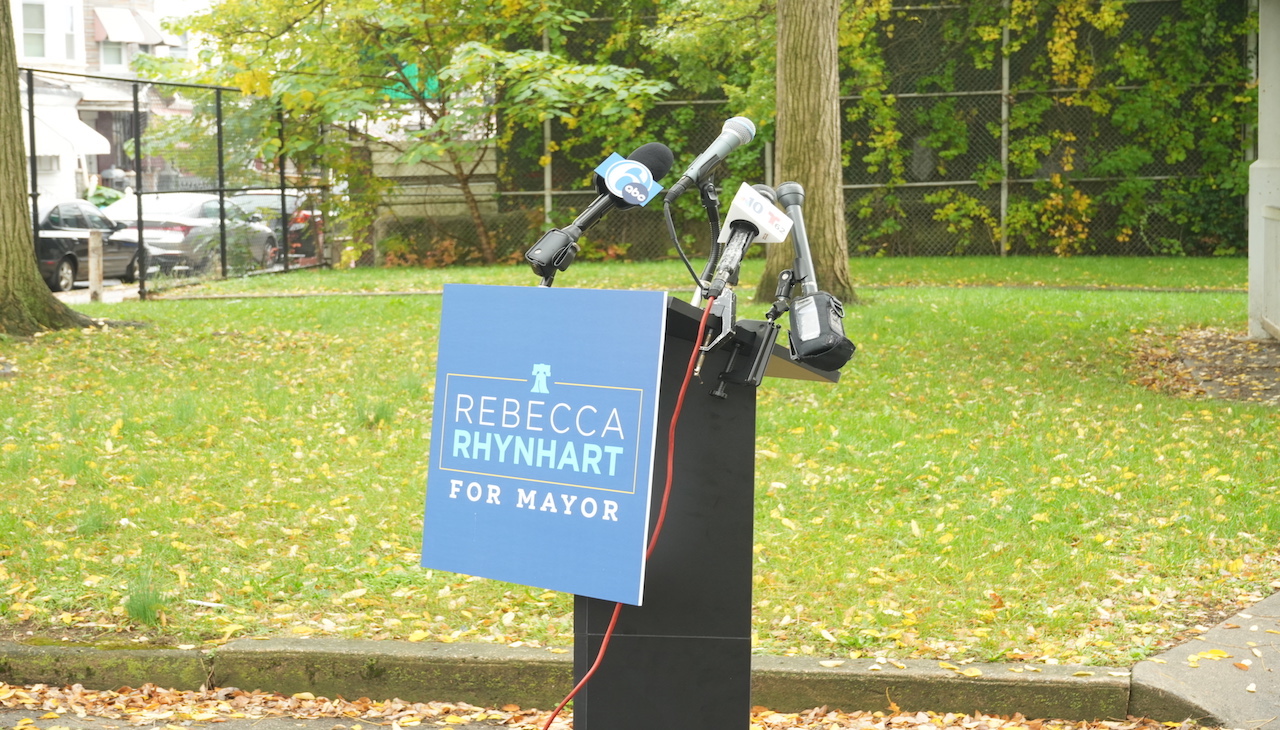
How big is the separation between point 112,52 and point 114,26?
3.82 feet

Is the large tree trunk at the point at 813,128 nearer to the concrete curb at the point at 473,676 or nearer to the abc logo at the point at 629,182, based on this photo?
the concrete curb at the point at 473,676

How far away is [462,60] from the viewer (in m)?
16.8

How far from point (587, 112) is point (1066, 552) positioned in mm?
15701

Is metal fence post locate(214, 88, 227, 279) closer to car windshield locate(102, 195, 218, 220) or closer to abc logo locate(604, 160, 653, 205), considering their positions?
car windshield locate(102, 195, 218, 220)

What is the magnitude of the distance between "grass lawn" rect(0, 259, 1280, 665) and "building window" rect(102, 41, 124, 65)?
127ft

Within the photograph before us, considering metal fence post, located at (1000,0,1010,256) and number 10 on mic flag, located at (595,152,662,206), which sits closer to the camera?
number 10 on mic flag, located at (595,152,662,206)

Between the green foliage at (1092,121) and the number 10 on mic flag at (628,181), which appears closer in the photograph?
the number 10 on mic flag at (628,181)

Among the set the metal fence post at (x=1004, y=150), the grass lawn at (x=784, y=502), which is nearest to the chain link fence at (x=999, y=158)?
the metal fence post at (x=1004, y=150)

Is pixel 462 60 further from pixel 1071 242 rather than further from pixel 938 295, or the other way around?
pixel 1071 242

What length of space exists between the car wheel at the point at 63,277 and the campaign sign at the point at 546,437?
59.2ft

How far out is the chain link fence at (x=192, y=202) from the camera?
17.4 metres

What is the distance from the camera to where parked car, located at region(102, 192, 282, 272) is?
18.1 meters

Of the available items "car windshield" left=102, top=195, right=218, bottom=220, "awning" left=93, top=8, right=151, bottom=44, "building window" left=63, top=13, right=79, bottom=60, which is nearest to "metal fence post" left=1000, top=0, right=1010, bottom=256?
"car windshield" left=102, top=195, right=218, bottom=220

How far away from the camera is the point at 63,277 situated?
19031 millimetres
